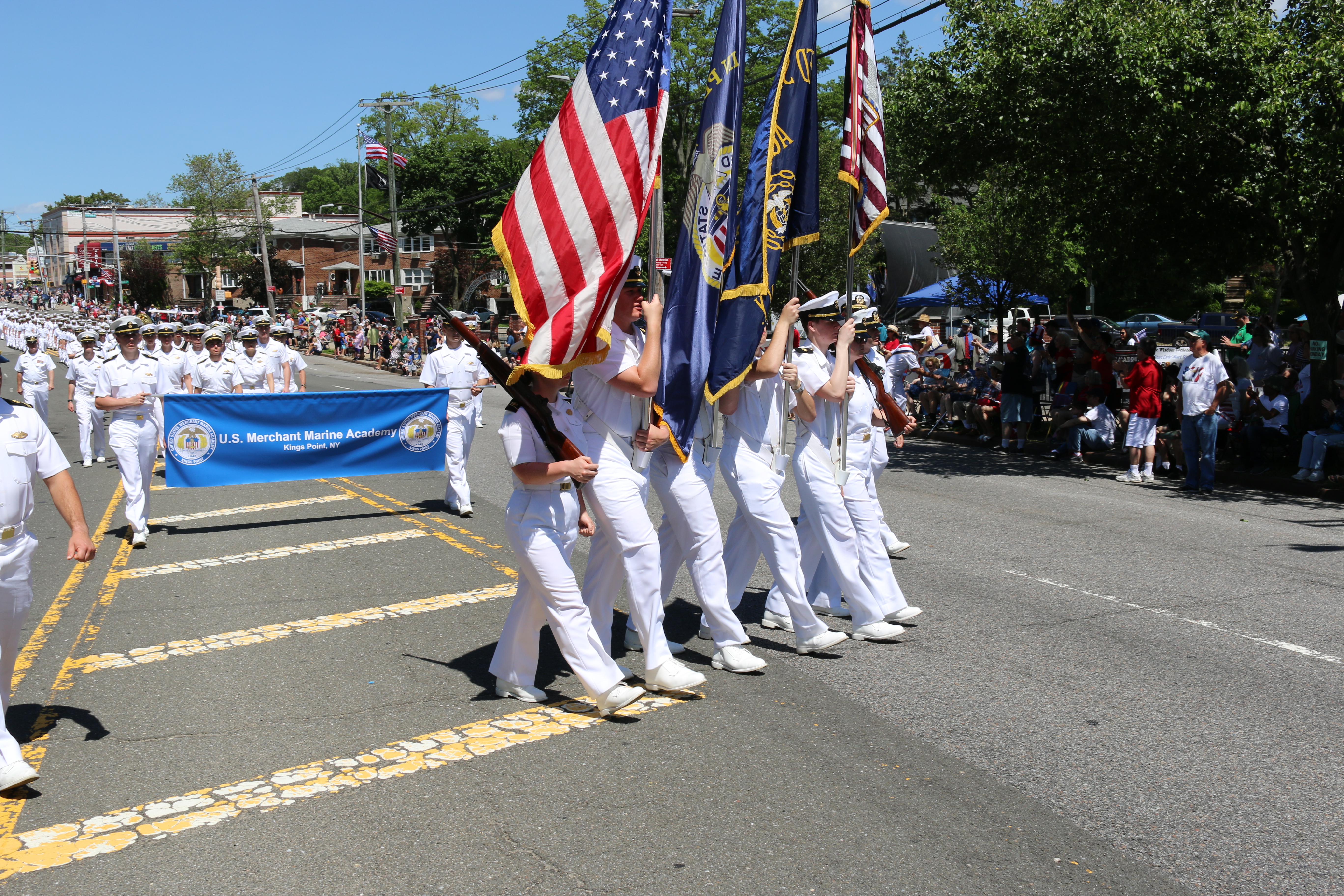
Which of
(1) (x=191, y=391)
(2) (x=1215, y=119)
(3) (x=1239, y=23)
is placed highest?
(3) (x=1239, y=23)

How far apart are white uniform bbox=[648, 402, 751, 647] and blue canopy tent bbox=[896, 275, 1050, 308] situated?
29.2 meters

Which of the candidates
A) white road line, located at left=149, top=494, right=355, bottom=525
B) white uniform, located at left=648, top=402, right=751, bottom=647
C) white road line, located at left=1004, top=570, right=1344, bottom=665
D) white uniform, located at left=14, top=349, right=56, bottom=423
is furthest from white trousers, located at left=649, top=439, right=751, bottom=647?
white uniform, located at left=14, top=349, right=56, bottom=423

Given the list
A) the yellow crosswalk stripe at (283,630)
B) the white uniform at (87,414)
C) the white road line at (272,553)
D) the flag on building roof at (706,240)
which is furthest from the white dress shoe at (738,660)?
the white uniform at (87,414)

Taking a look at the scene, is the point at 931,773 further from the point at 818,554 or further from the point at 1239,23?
the point at 1239,23

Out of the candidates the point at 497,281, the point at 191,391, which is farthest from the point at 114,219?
the point at 191,391

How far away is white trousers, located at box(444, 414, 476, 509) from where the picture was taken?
11.1m

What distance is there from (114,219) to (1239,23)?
9277cm

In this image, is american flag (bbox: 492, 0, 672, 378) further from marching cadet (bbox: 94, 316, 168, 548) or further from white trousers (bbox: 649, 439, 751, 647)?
marching cadet (bbox: 94, 316, 168, 548)

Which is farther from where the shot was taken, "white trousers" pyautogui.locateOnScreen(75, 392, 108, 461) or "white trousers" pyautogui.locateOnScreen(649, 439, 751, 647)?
"white trousers" pyautogui.locateOnScreen(75, 392, 108, 461)

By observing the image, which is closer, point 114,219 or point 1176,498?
point 1176,498

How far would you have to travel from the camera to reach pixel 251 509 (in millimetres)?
11742

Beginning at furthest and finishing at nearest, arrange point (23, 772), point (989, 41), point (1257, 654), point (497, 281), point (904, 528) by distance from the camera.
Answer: point (497, 281)
point (989, 41)
point (904, 528)
point (1257, 654)
point (23, 772)

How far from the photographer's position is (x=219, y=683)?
19.3 ft

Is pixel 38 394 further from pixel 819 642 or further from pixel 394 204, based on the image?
pixel 394 204
